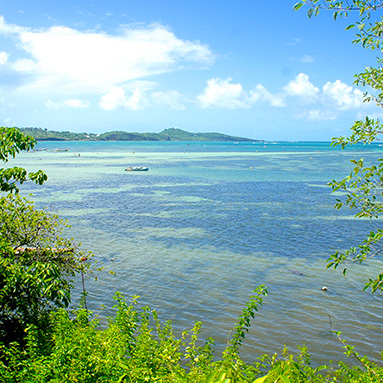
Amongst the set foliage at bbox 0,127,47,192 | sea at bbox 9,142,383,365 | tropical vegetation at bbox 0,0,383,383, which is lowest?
sea at bbox 9,142,383,365

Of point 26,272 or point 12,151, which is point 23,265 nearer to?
point 26,272

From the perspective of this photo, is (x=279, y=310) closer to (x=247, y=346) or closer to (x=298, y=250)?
(x=247, y=346)

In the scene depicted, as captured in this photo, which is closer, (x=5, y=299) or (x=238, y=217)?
(x=5, y=299)

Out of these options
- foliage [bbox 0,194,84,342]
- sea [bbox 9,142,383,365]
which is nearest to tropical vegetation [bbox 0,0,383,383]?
foliage [bbox 0,194,84,342]

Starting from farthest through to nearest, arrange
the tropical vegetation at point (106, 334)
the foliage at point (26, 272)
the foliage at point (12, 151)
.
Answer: the foliage at point (12, 151) → the foliage at point (26, 272) → the tropical vegetation at point (106, 334)

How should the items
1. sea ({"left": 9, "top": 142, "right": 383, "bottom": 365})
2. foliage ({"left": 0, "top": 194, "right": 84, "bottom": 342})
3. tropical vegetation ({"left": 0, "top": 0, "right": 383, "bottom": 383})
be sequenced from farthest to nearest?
sea ({"left": 9, "top": 142, "right": 383, "bottom": 365}) → foliage ({"left": 0, "top": 194, "right": 84, "bottom": 342}) → tropical vegetation ({"left": 0, "top": 0, "right": 383, "bottom": 383})

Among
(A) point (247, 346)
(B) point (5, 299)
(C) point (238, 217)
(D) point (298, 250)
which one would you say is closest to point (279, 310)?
(A) point (247, 346)

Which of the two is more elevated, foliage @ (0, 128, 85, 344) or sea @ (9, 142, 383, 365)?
foliage @ (0, 128, 85, 344)

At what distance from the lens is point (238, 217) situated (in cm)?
2939

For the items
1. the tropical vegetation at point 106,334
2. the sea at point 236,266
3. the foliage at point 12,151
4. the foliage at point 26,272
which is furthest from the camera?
the sea at point 236,266

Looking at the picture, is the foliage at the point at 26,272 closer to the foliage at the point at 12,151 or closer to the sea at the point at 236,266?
the foliage at the point at 12,151

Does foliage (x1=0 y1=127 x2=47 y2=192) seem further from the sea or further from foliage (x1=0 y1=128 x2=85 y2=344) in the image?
the sea

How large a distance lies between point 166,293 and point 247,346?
4757 mm

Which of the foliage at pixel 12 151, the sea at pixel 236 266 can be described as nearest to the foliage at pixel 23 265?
the foliage at pixel 12 151
